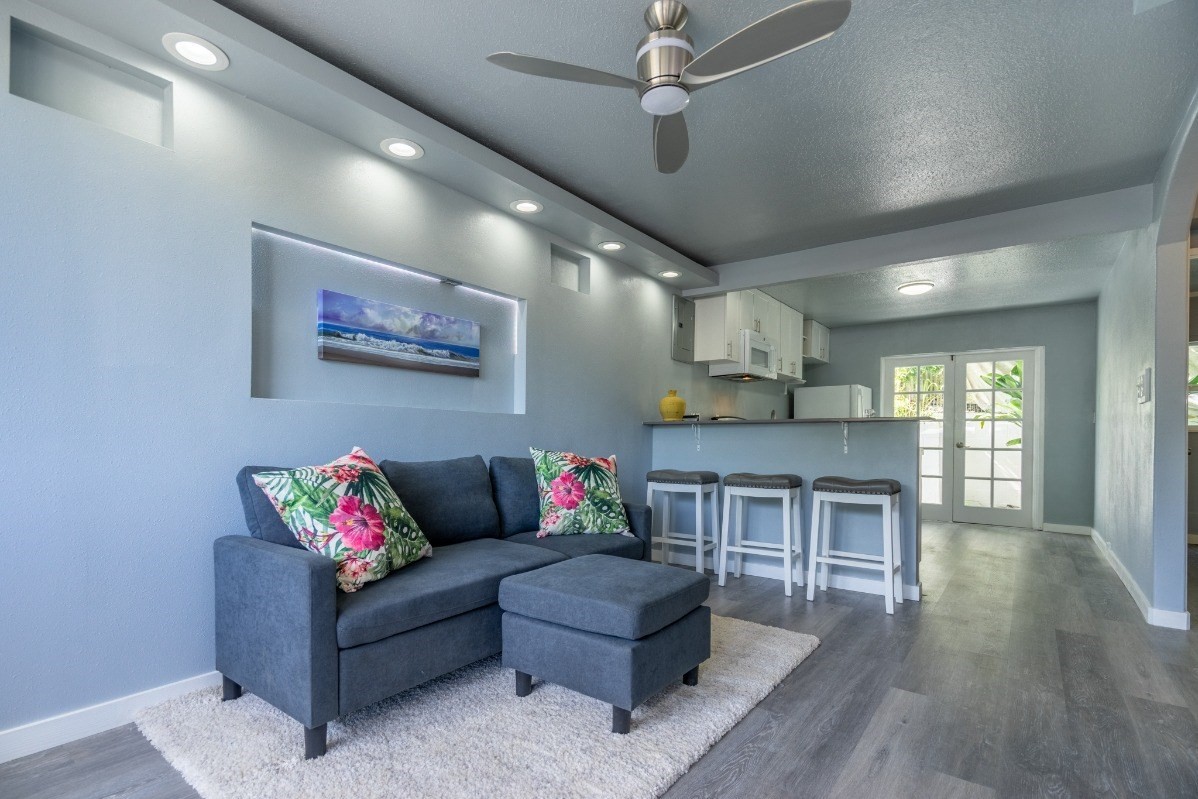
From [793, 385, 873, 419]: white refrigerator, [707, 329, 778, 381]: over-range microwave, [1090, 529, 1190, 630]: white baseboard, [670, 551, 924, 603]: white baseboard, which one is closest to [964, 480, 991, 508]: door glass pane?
[793, 385, 873, 419]: white refrigerator

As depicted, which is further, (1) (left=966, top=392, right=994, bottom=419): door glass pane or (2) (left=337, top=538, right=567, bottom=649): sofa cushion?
(1) (left=966, top=392, right=994, bottom=419): door glass pane

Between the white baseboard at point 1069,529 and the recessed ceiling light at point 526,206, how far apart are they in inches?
248

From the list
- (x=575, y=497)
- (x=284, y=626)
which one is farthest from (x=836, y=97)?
(x=284, y=626)

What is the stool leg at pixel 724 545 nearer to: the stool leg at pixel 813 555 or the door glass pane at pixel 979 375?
the stool leg at pixel 813 555

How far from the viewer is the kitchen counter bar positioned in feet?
11.7

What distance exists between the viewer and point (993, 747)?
6.01ft

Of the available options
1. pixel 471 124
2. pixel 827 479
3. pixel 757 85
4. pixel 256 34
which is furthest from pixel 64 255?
pixel 827 479

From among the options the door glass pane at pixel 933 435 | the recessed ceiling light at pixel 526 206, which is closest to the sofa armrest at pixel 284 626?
the recessed ceiling light at pixel 526 206

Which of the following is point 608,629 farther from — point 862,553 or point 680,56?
point 862,553

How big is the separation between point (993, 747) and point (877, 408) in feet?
19.9

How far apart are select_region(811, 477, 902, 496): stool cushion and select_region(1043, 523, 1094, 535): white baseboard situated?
13.2ft

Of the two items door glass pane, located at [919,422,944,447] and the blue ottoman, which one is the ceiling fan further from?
door glass pane, located at [919,422,944,447]

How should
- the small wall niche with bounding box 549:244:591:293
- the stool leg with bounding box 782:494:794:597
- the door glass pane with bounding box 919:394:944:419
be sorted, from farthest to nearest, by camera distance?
the door glass pane with bounding box 919:394:944:419 < the small wall niche with bounding box 549:244:591:293 < the stool leg with bounding box 782:494:794:597

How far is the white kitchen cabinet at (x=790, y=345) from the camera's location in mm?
6129
